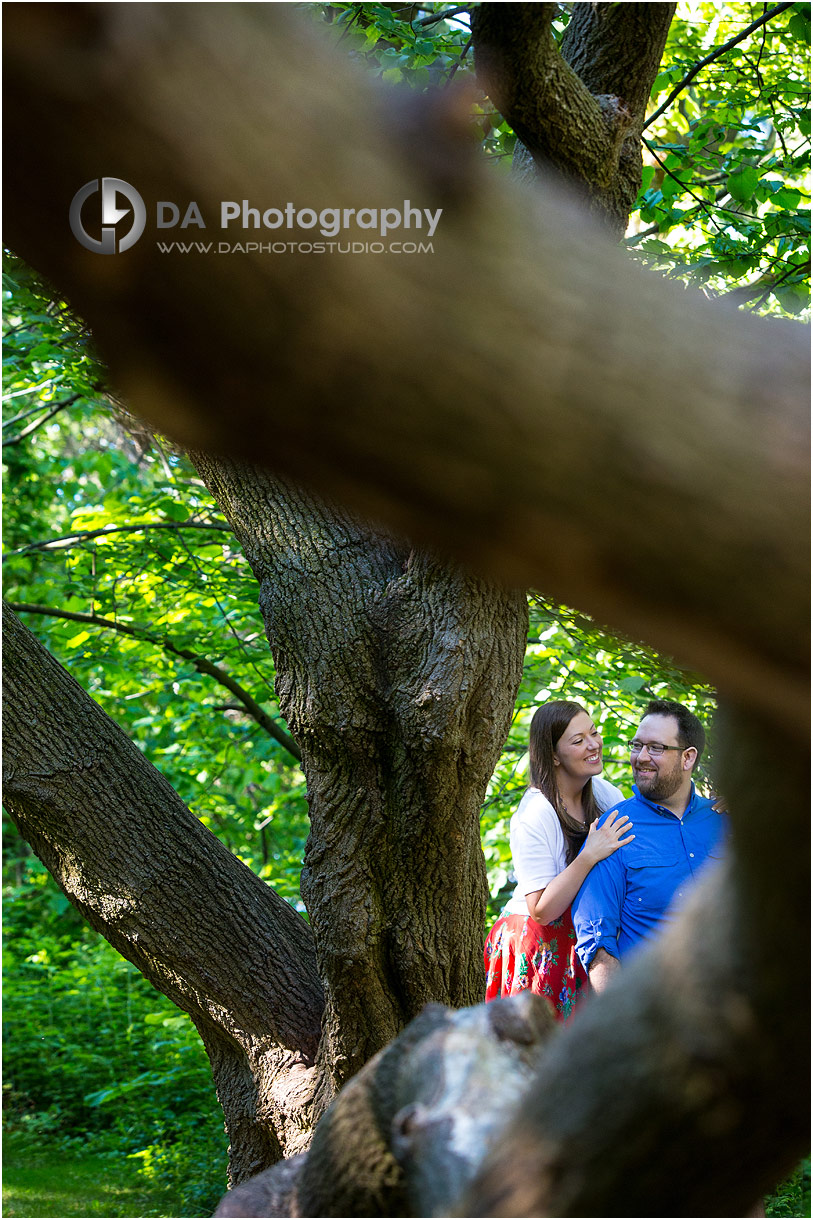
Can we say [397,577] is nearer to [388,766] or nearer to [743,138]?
[388,766]

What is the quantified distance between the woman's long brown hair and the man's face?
0.94ft

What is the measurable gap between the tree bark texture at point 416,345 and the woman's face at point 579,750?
3.16 m

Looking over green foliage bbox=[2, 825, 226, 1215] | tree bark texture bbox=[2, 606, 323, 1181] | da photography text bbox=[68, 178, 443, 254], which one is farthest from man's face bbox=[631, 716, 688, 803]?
green foliage bbox=[2, 825, 226, 1215]

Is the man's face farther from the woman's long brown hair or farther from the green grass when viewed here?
the green grass

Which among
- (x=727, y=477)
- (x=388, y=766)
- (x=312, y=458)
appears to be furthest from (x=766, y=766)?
(x=388, y=766)

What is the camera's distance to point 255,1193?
161cm

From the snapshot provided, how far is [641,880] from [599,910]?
0.20m

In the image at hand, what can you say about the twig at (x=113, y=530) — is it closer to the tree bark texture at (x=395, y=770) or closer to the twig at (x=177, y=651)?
the twig at (x=177, y=651)

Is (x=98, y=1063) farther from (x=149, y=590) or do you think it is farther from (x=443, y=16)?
(x=443, y=16)

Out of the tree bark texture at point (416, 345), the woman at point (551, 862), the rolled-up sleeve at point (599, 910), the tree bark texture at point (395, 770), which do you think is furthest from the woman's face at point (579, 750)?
the tree bark texture at point (416, 345)

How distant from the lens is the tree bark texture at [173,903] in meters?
3.51

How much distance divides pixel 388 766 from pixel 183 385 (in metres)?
2.77
